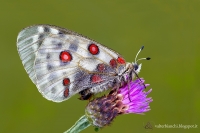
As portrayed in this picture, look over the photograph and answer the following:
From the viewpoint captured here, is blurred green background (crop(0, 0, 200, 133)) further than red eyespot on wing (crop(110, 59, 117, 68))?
Yes

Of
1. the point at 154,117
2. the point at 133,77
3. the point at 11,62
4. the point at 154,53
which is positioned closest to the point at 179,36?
the point at 154,53

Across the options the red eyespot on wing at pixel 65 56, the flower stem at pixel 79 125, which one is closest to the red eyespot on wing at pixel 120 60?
the red eyespot on wing at pixel 65 56

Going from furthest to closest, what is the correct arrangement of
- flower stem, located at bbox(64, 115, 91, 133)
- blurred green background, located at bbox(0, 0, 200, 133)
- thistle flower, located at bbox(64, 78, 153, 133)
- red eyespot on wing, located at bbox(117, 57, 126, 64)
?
blurred green background, located at bbox(0, 0, 200, 133) < red eyespot on wing, located at bbox(117, 57, 126, 64) < thistle flower, located at bbox(64, 78, 153, 133) < flower stem, located at bbox(64, 115, 91, 133)

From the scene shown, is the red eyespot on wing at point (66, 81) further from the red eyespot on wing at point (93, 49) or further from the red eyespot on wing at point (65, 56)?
the red eyespot on wing at point (93, 49)

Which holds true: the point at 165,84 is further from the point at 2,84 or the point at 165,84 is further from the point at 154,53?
the point at 2,84

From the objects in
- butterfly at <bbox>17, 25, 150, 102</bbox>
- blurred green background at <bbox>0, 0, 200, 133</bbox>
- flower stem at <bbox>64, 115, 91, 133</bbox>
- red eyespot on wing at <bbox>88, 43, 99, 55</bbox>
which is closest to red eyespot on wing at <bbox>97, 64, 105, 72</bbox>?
butterfly at <bbox>17, 25, 150, 102</bbox>

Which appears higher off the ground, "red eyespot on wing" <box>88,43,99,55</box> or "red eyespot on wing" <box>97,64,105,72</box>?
"red eyespot on wing" <box>88,43,99,55</box>

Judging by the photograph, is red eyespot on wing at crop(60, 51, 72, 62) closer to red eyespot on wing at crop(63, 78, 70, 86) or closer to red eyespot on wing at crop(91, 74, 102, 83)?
red eyespot on wing at crop(63, 78, 70, 86)

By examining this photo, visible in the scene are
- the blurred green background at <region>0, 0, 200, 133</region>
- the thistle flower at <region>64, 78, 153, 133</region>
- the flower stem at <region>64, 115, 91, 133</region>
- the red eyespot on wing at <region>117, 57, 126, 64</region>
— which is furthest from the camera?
the blurred green background at <region>0, 0, 200, 133</region>
